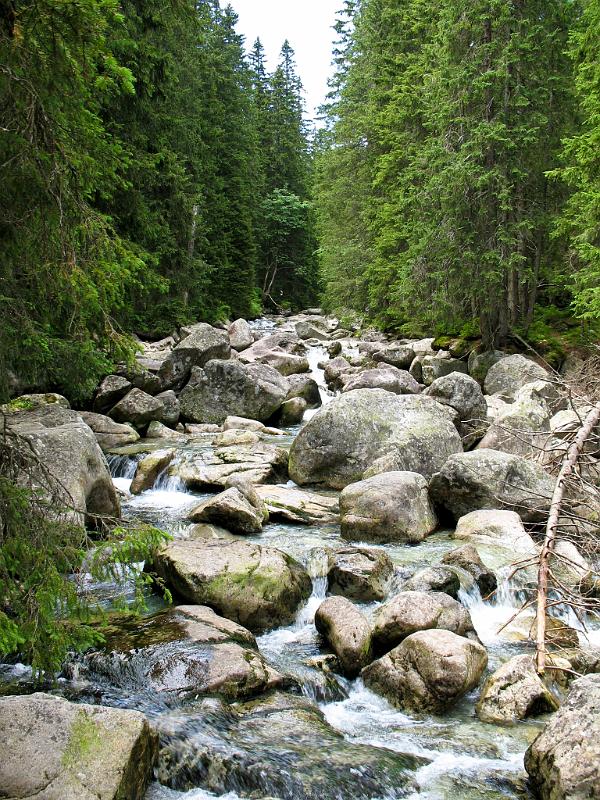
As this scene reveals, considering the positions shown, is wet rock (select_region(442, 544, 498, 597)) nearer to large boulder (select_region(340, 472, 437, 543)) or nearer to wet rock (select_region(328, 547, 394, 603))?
wet rock (select_region(328, 547, 394, 603))

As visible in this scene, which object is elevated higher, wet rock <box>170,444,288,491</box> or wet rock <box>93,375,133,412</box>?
wet rock <box>93,375,133,412</box>

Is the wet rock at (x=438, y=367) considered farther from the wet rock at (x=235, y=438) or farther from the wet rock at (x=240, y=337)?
the wet rock at (x=240, y=337)

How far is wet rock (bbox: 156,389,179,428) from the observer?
15484 mm

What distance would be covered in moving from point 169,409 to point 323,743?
38.4ft

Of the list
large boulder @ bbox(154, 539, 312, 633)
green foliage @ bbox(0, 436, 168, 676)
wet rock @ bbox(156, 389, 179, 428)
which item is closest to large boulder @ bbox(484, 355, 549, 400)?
wet rock @ bbox(156, 389, 179, 428)

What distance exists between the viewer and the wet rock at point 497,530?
328 inches

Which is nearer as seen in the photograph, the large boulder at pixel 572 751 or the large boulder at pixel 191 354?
the large boulder at pixel 572 751

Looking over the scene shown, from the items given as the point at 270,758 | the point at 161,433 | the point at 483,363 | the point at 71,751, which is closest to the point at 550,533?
the point at 270,758

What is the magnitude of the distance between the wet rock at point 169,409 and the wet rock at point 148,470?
3.96 metres

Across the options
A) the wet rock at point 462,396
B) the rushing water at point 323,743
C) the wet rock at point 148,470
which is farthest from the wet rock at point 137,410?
the rushing water at point 323,743

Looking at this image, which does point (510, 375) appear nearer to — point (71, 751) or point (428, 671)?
point (428, 671)

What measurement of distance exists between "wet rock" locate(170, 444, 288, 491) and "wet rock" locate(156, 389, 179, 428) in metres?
3.35

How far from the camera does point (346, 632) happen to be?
235 inches

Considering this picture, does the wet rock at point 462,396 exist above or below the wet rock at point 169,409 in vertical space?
above
